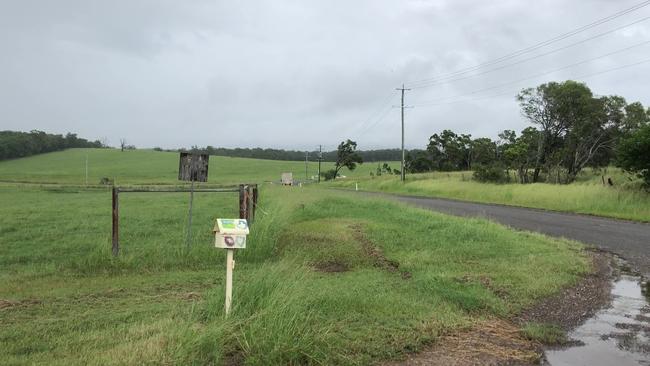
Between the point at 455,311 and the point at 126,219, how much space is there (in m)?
16.1

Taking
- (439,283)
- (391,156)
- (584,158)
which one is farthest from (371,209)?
(391,156)

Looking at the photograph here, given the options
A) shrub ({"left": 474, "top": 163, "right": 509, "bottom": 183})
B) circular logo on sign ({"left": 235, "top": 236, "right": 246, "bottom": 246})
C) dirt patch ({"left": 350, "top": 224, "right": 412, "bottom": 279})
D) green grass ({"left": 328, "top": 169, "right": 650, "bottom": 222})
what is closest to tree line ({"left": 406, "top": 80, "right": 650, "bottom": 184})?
shrub ({"left": 474, "top": 163, "right": 509, "bottom": 183})

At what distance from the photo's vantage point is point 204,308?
5832 mm

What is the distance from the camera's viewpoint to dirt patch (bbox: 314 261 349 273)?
9461 mm

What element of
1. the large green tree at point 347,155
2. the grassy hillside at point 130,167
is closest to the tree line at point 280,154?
the grassy hillside at point 130,167

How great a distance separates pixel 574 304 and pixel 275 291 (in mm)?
4462

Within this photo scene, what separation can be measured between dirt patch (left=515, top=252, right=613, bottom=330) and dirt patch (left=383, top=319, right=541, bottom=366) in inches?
30.0

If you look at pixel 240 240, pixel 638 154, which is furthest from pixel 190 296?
pixel 638 154

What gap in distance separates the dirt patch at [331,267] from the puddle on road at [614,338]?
4.20 m

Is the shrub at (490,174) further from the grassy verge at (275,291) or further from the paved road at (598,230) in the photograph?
the grassy verge at (275,291)

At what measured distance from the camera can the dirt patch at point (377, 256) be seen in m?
9.36

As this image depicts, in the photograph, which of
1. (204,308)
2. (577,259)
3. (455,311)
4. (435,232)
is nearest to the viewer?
(204,308)

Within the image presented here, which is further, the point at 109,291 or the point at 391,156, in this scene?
the point at 391,156

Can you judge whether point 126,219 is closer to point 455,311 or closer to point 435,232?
point 435,232
